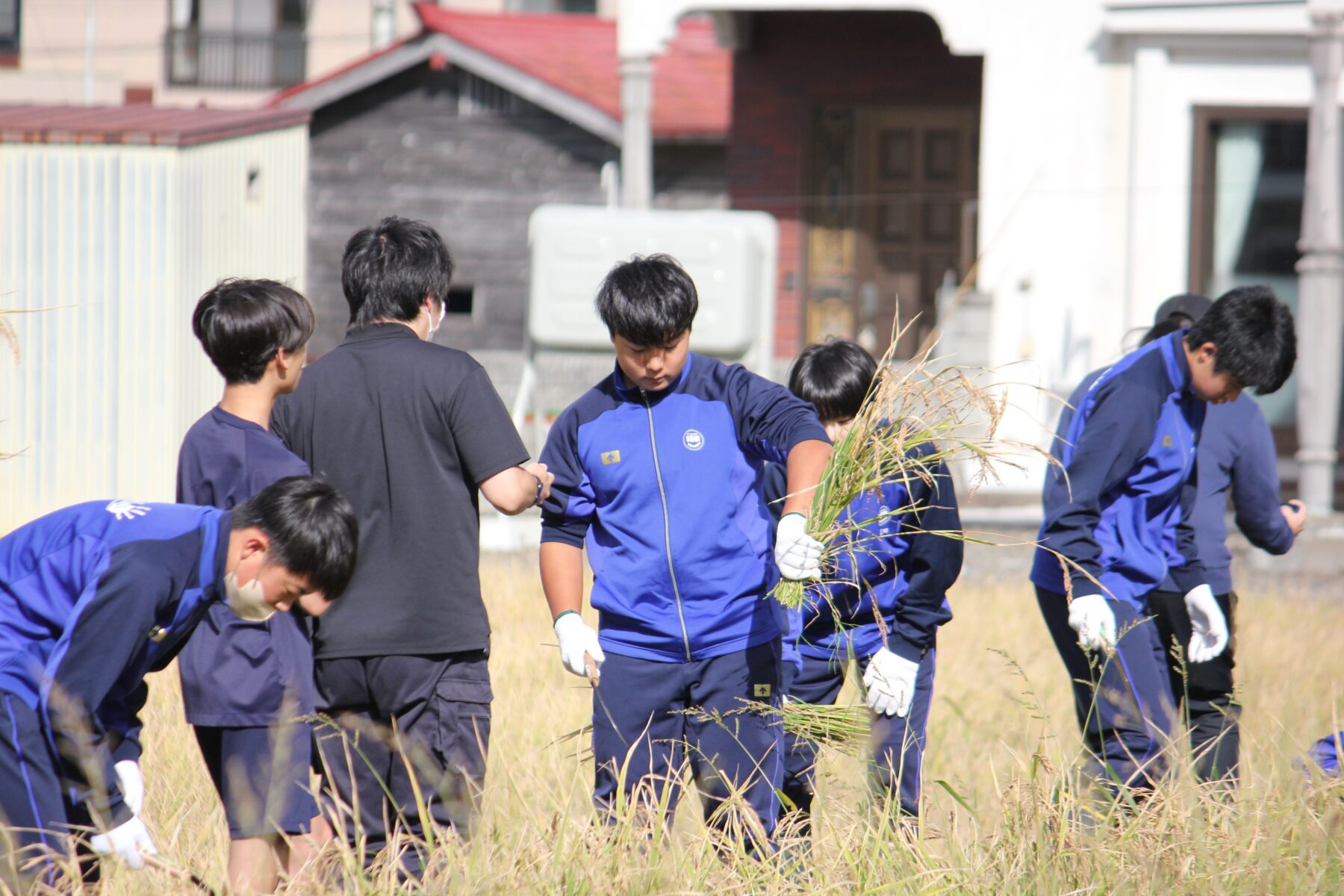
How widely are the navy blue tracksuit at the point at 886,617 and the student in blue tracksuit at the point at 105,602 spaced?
1.44 metres

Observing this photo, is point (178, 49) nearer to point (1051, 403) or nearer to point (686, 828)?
point (1051, 403)

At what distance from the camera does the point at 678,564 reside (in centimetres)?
329

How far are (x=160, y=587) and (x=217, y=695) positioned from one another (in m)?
0.48

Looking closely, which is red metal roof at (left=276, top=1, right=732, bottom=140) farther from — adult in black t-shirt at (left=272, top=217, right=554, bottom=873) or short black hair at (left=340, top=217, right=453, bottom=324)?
adult in black t-shirt at (left=272, top=217, right=554, bottom=873)

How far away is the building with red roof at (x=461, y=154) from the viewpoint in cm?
1554

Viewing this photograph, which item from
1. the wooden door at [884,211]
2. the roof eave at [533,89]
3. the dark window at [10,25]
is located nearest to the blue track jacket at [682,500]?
the wooden door at [884,211]

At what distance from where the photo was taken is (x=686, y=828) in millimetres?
3748

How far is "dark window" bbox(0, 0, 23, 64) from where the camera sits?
24891mm

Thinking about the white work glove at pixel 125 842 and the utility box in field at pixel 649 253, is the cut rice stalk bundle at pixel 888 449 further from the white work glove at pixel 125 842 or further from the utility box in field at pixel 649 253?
the utility box in field at pixel 649 253

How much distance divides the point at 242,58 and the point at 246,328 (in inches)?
942

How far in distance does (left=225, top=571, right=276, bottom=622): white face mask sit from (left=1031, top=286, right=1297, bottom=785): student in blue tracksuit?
2108 millimetres

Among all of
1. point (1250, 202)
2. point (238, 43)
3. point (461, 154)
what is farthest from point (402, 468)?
point (238, 43)

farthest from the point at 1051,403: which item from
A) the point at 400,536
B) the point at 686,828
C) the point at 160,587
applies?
the point at 160,587

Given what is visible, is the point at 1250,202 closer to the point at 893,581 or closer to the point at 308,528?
the point at 893,581
